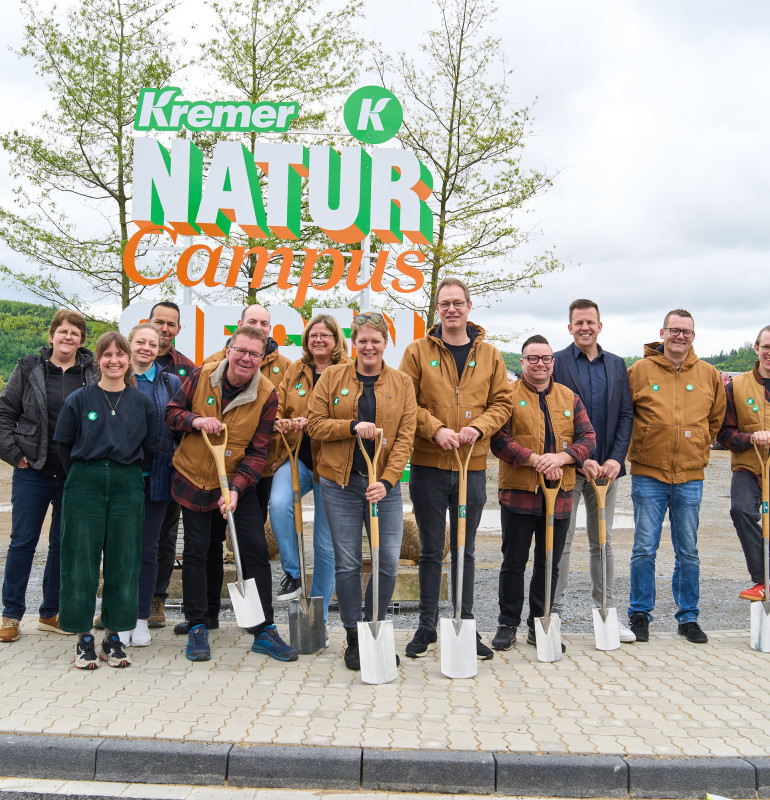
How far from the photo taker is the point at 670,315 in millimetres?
5613

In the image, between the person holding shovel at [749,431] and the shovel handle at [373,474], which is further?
the person holding shovel at [749,431]

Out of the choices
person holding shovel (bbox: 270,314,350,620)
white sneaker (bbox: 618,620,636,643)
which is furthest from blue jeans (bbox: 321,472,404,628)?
white sneaker (bbox: 618,620,636,643)

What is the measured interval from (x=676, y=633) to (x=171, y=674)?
3.52 meters

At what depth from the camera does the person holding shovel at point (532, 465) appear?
16.9ft

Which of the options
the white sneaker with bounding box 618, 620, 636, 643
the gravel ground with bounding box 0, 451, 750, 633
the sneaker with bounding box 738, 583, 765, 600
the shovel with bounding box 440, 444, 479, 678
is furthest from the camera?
the sneaker with bounding box 738, 583, 765, 600

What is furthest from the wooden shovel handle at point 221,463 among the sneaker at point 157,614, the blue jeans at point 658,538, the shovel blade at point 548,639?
the blue jeans at point 658,538

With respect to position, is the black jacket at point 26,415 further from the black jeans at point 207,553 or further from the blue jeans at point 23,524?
the black jeans at point 207,553

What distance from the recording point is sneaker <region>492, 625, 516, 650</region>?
17.1 ft

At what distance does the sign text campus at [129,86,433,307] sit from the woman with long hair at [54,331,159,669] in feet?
17.8

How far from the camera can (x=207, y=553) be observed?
5.18 metres

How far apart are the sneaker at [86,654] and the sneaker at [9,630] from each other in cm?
74

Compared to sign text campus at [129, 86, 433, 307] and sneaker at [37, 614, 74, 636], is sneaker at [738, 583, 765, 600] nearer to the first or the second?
sneaker at [37, 614, 74, 636]

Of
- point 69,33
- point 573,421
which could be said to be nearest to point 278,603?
point 573,421

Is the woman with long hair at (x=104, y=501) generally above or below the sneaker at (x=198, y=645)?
above
